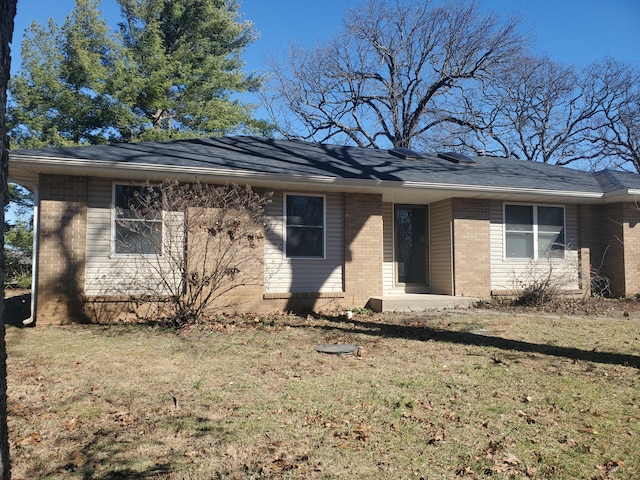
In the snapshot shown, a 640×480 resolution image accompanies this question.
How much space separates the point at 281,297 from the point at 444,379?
539cm

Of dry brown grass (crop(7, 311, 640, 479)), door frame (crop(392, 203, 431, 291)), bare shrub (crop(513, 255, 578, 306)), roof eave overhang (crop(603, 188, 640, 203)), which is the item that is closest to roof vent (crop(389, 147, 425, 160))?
door frame (crop(392, 203, 431, 291))

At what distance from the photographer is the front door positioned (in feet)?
41.3

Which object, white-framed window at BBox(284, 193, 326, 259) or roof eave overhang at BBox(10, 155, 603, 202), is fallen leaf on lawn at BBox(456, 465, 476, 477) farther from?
white-framed window at BBox(284, 193, 326, 259)

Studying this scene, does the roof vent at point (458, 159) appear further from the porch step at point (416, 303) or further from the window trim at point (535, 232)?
the porch step at point (416, 303)

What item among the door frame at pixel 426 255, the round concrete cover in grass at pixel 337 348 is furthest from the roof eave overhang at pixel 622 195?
the round concrete cover in grass at pixel 337 348

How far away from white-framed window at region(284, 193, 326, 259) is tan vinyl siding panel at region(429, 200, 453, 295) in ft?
10.9


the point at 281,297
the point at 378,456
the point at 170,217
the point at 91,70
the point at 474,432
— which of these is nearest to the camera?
the point at 378,456

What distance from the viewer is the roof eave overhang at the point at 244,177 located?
8.53 m

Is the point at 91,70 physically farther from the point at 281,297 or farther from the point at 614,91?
the point at 614,91

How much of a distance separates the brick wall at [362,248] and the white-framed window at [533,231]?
3653mm

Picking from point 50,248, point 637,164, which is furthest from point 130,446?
point 637,164

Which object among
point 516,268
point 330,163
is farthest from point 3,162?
point 516,268

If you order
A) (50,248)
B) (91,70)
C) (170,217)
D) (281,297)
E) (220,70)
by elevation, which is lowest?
(281,297)

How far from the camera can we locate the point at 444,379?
522 centimetres
